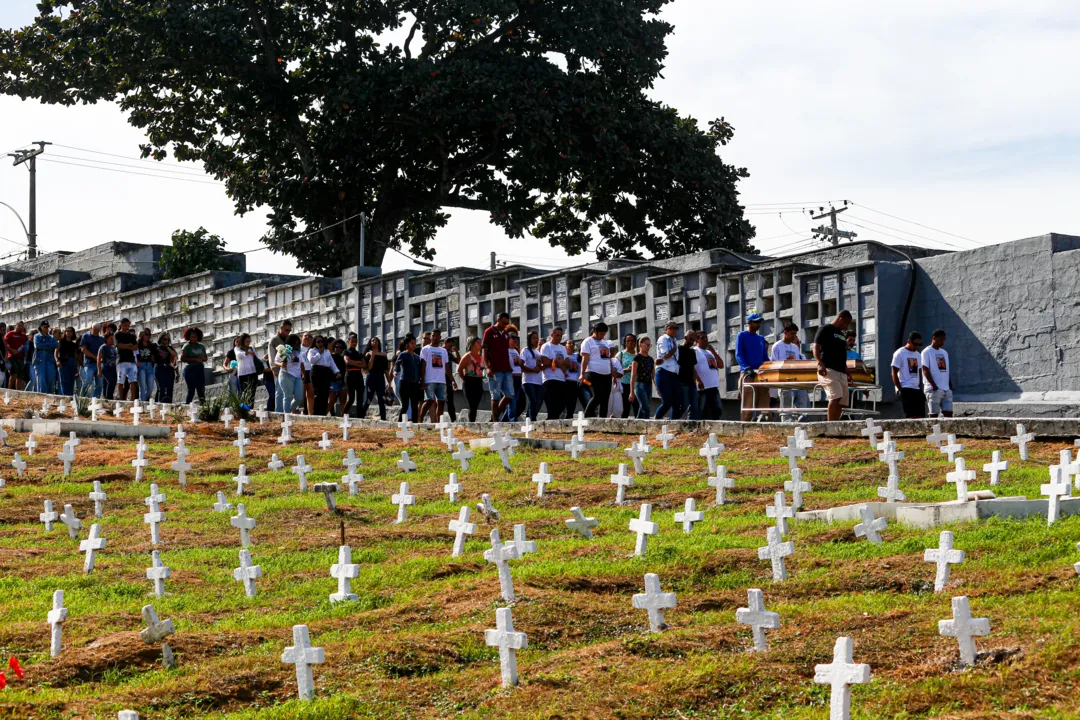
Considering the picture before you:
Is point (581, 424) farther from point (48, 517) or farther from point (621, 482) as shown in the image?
point (48, 517)

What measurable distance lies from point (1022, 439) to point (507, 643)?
7.27 meters

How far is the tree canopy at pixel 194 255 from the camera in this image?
33.9 meters

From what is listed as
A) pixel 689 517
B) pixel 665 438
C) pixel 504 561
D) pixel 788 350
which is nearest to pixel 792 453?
pixel 665 438

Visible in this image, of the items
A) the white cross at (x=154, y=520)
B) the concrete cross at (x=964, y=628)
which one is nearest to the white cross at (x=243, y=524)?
the white cross at (x=154, y=520)

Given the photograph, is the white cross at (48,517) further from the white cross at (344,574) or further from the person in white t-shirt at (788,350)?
the person in white t-shirt at (788,350)

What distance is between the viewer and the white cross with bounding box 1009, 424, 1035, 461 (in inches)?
502

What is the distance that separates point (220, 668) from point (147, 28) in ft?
78.2

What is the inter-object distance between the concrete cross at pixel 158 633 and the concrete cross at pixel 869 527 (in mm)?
4056

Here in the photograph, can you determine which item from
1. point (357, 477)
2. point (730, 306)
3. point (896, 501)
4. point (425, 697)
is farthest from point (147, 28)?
point (425, 697)

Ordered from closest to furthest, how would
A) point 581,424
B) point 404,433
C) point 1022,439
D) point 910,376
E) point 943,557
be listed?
1. point 943,557
2. point 1022,439
3. point 581,424
4. point 910,376
5. point 404,433

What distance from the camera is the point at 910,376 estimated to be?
16750 millimetres

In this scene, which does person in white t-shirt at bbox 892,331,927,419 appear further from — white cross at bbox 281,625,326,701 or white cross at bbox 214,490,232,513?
white cross at bbox 281,625,326,701

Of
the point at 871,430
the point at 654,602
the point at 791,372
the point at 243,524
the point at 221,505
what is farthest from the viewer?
the point at 791,372

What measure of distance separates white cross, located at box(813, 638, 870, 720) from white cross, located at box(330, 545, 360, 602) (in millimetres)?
3538
